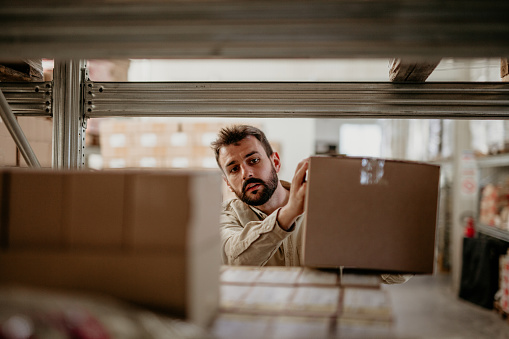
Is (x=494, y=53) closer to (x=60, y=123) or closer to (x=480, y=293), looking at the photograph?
(x=60, y=123)

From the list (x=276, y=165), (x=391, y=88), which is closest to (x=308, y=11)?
(x=391, y=88)

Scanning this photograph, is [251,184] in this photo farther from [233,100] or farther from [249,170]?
[233,100]

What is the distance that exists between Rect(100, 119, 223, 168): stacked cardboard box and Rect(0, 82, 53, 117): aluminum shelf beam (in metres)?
3.59

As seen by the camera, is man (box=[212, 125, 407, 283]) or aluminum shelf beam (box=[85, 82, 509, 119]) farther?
man (box=[212, 125, 407, 283])

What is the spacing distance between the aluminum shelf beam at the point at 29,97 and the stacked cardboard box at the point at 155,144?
3.59 m

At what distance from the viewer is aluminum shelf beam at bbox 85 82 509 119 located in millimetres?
1613

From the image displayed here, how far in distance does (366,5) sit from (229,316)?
70cm

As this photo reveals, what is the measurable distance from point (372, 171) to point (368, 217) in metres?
0.13

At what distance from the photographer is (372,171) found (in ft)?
4.04

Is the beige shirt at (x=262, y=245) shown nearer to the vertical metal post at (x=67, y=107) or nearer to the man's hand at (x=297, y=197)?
the man's hand at (x=297, y=197)

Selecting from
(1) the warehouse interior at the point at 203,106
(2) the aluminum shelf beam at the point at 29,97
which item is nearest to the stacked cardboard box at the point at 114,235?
(1) the warehouse interior at the point at 203,106

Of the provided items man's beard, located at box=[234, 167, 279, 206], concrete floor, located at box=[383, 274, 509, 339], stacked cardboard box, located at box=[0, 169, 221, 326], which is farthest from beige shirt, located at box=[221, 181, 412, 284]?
concrete floor, located at box=[383, 274, 509, 339]

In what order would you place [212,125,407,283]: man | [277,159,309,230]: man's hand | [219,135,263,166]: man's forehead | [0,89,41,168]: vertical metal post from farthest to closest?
[219,135,263,166]: man's forehead → [212,125,407,283]: man → [0,89,41,168]: vertical metal post → [277,159,309,230]: man's hand

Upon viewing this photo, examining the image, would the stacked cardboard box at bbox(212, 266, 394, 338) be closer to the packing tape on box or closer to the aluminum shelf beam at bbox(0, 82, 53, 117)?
the packing tape on box
